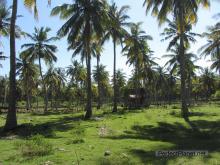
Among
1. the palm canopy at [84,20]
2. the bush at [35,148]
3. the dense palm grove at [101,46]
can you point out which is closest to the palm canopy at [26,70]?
the dense palm grove at [101,46]

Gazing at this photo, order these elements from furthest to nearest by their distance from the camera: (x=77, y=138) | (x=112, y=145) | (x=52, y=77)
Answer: (x=52, y=77) < (x=77, y=138) < (x=112, y=145)

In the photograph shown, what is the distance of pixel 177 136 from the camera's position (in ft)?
64.8

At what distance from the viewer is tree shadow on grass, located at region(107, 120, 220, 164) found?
1423 centimetres

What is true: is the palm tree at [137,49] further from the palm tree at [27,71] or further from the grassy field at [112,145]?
the grassy field at [112,145]

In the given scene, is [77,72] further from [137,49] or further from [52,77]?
[137,49]

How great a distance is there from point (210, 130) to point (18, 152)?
11815 mm

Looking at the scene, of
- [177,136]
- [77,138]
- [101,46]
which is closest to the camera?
[77,138]

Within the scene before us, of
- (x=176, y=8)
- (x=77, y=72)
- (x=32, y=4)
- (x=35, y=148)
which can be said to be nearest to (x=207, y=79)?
(x=77, y=72)

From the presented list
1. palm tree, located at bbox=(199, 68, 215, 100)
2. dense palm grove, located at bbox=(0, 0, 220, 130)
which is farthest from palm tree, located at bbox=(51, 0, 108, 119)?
palm tree, located at bbox=(199, 68, 215, 100)

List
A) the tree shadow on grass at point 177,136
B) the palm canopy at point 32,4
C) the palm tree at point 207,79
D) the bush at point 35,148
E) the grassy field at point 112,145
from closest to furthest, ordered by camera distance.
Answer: the grassy field at point 112,145
the bush at point 35,148
the tree shadow on grass at point 177,136
the palm canopy at point 32,4
the palm tree at point 207,79

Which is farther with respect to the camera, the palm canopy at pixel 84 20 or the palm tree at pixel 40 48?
the palm tree at pixel 40 48

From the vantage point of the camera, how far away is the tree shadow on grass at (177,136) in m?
14.2

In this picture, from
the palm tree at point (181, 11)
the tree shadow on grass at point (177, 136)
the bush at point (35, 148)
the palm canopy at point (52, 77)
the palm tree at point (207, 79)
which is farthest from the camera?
the palm tree at point (207, 79)

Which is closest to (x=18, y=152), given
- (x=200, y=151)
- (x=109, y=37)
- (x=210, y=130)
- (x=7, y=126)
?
(x=200, y=151)
